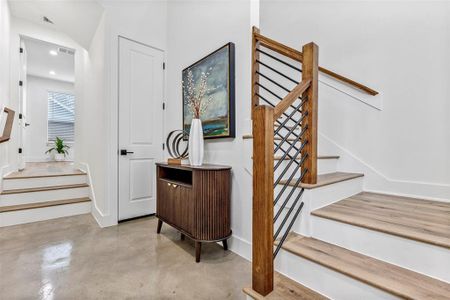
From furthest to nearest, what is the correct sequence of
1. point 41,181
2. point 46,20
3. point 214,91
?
point 46,20
point 41,181
point 214,91

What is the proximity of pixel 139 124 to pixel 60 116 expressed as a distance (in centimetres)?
599

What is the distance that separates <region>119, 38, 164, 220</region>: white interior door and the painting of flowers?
0.76 m

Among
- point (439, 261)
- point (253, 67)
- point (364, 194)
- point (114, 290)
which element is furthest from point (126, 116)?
point (439, 261)

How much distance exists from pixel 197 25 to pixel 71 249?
9.34 feet

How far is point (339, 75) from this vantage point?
2354mm

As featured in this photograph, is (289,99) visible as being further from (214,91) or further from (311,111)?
(214,91)

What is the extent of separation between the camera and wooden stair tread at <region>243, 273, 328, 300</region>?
42.8 inches

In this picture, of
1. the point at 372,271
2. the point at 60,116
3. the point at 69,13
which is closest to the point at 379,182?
the point at 372,271

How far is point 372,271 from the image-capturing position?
1034 mm

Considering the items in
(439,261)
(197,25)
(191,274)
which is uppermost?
(197,25)

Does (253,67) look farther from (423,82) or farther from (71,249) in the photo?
(71,249)

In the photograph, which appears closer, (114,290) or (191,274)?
(114,290)

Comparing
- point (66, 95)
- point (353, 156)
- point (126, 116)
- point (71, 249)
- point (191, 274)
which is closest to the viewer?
point (191, 274)

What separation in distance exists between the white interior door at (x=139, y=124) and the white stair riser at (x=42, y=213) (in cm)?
85
